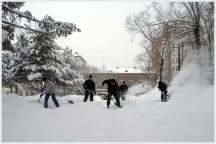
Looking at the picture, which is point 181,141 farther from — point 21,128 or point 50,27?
point 50,27

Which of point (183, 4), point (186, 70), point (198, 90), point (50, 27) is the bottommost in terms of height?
point (198, 90)

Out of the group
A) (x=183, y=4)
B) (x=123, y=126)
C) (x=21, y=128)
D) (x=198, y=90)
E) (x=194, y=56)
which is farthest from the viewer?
(x=183, y=4)

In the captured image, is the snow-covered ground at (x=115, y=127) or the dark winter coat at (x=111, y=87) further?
the dark winter coat at (x=111, y=87)

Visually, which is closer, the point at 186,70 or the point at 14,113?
the point at 14,113

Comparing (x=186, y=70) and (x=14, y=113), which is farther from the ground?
(x=186, y=70)

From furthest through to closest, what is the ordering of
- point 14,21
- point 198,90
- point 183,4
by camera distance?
1. point 183,4
2. point 198,90
3. point 14,21

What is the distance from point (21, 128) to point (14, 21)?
19.9 ft

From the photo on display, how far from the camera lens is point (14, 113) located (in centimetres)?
891

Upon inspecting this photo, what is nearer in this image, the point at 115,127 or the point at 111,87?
the point at 115,127

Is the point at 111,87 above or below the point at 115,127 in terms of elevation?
above

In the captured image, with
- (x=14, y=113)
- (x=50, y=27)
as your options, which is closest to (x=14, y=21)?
(x=50, y=27)

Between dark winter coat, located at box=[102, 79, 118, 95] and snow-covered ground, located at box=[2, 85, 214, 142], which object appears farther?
dark winter coat, located at box=[102, 79, 118, 95]

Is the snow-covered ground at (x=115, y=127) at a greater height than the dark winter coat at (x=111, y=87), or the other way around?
the dark winter coat at (x=111, y=87)

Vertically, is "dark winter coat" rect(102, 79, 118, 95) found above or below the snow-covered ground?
above
